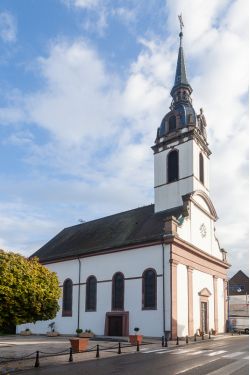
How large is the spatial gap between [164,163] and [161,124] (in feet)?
14.6

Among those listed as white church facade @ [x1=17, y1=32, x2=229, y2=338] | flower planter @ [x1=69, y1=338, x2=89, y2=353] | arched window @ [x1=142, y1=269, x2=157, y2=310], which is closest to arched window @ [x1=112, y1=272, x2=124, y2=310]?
white church facade @ [x1=17, y1=32, x2=229, y2=338]

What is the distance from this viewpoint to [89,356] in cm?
1886

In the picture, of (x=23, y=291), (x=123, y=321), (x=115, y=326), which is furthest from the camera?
(x=115, y=326)

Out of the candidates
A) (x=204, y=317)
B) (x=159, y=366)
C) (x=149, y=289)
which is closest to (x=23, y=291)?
(x=159, y=366)

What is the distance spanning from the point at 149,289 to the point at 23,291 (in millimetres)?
16964

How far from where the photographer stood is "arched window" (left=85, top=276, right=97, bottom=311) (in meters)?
34.2

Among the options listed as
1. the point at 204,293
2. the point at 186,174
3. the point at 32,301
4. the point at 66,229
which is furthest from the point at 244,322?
the point at 32,301

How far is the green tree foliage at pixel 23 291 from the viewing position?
14367 mm

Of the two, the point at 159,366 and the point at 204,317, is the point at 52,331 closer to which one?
the point at 204,317

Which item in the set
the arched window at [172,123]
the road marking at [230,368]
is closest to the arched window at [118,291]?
the arched window at [172,123]

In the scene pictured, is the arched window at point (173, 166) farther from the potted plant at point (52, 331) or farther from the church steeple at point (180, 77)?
the potted plant at point (52, 331)

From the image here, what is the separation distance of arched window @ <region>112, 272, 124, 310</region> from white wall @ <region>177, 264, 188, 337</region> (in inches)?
194

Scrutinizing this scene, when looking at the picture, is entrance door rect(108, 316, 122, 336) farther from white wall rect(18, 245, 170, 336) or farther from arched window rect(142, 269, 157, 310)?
arched window rect(142, 269, 157, 310)

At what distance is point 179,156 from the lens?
120 ft
